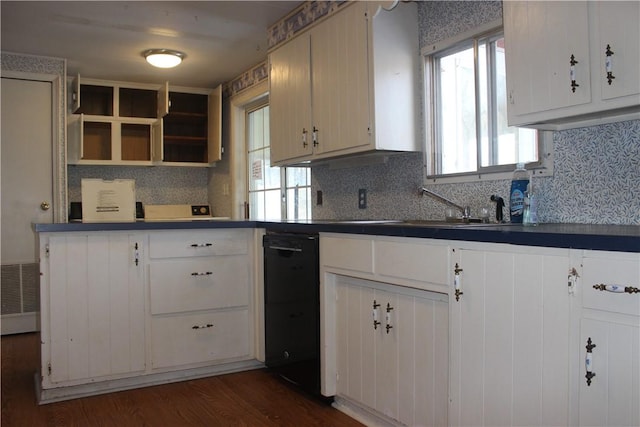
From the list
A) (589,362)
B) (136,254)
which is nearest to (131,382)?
(136,254)

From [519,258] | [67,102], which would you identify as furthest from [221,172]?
[519,258]

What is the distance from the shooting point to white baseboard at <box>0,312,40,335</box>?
14.8 ft

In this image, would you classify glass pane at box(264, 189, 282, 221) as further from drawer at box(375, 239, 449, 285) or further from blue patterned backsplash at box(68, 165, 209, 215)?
drawer at box(375, 239, 449, 285)

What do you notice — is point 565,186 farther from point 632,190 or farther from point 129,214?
point 129,214

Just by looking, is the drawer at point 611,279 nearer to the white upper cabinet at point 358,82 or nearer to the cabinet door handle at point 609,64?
the cabinet door handle at point 609,64

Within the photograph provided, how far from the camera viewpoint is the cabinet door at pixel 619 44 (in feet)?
5.33

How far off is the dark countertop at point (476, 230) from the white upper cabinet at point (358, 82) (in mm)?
548

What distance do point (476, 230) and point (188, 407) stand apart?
170 centimetres

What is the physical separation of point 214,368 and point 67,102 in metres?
3.22

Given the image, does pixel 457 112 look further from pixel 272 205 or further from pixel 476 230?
pixel 272 205

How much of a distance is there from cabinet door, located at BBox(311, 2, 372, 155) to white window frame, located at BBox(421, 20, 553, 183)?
34 cm

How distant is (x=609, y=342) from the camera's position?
1369mm

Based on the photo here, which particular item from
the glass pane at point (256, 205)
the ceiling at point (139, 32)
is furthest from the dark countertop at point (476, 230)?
the glass pane at point (256, 205)

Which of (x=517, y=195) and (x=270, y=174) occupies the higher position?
(x=270, y=174)
